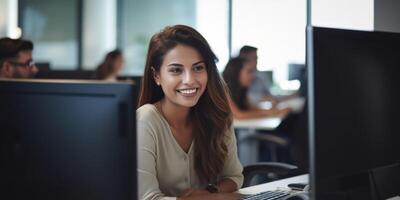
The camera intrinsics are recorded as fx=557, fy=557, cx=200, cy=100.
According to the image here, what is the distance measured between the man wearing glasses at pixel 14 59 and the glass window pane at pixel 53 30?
525cm

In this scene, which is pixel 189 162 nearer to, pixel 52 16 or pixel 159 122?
pixel 159 122

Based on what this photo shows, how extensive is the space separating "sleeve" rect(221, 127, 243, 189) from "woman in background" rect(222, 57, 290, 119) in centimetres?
208

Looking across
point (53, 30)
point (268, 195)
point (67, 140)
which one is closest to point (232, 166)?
point (268, 195)

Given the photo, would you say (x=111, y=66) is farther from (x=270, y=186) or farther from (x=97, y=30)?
(x=270, y=186)

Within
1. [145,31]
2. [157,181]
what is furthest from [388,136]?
[145,31]

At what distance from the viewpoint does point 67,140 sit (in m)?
1.01

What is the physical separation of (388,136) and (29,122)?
873 millimetres

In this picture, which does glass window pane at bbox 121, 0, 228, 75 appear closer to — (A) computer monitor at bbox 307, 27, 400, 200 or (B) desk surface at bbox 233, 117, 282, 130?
(B) desk surface at bbox 233, 117, 282, 130

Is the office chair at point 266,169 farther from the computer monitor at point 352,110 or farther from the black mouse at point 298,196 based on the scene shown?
the computer monitor at point 352,110

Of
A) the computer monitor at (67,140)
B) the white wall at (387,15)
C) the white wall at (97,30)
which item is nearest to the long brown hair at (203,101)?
the white wall at (387,15)

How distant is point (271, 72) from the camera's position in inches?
242

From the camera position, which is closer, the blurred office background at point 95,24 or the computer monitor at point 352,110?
the computer monitor at point 352,110

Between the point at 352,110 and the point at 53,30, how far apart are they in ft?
25.3

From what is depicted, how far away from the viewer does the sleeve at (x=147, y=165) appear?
1673mm
